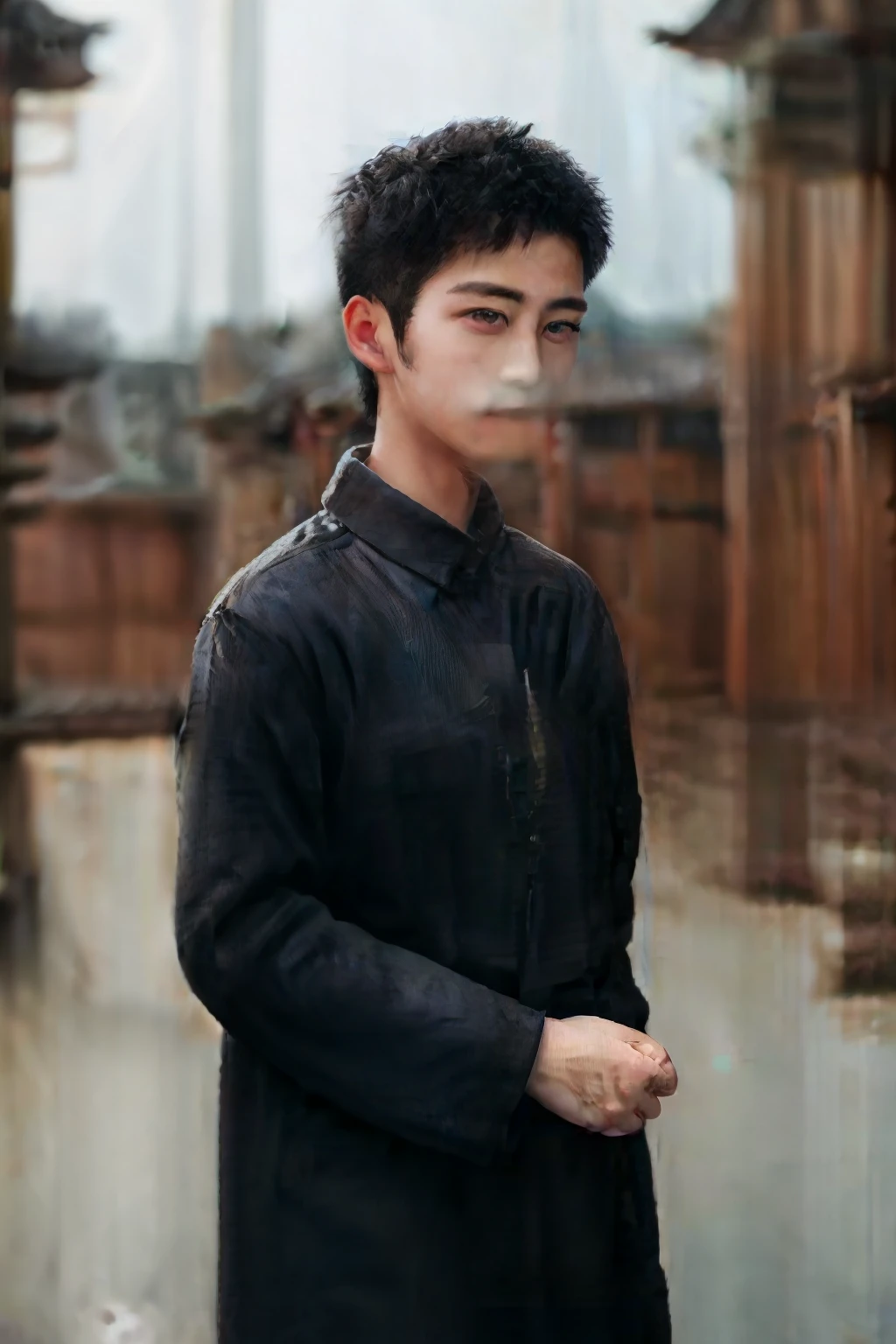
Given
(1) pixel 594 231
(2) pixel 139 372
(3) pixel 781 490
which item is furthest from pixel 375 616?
(3) pixel 781 490

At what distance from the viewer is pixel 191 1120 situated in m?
2.17

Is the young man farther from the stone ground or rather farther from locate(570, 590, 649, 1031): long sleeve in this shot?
the stone ground

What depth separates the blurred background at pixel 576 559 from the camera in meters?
2.05

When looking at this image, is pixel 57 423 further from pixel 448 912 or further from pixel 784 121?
pixel 784 121

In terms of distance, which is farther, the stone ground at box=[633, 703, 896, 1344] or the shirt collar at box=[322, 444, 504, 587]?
the stone ground at box=[633, 703, 896, 1344]

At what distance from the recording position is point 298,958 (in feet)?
3.03

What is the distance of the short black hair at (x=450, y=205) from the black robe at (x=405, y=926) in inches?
6.0

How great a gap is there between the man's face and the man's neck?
0.02m

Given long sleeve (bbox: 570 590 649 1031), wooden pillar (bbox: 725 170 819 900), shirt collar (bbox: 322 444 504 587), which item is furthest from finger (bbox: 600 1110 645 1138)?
wooden pillar (bbox: 725 170 819 900)

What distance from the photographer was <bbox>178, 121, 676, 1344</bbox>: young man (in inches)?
37.0

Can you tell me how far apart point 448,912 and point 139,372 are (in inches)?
57.9

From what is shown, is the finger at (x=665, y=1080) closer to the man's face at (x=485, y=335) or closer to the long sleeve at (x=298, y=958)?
the long sleeve at (x=298, y=958)

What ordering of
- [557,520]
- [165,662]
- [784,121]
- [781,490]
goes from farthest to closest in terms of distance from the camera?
[781,490] < [784,121] < [557,520] < [165,662]

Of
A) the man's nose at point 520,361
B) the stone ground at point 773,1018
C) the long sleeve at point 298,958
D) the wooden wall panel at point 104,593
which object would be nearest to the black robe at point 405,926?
the long sleeve at point 298,958
